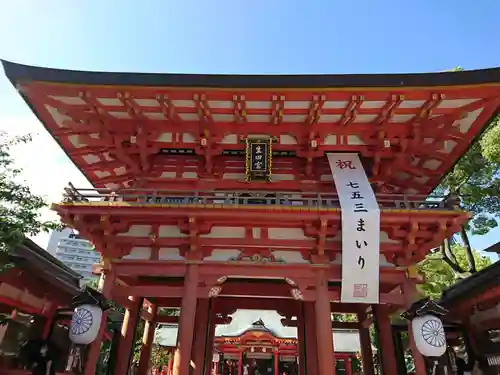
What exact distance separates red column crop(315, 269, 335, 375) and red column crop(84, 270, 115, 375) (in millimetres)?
4642

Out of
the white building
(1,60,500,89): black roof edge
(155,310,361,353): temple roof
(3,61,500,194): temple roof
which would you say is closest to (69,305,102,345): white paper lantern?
(3,61,500,194): temple roof

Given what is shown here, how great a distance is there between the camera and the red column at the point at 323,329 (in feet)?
25.0

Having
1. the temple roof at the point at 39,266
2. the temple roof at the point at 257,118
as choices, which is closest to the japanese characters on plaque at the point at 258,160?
the temple roof at the point at 257,118

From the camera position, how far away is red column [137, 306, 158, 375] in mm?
11211

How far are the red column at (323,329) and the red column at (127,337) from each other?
16.0 feet

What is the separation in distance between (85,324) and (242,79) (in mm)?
6144

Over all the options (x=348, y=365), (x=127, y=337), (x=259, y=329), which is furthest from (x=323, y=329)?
(x=348, y=365)

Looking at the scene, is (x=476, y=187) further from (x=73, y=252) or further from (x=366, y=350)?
(x=73, y=252)

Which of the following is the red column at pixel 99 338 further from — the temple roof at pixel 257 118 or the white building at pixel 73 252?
the white building at pixel 73 252

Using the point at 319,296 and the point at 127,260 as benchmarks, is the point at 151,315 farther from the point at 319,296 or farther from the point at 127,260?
the point at 319,296

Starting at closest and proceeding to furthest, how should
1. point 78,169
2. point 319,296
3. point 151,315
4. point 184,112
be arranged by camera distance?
point 319,296
point 184,112
point 78,169
point 151,315

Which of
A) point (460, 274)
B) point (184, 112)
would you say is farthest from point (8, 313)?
point (460, 274)

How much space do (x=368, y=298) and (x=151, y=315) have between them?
7.22 meters

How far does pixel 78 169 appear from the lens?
1123 centimetres
